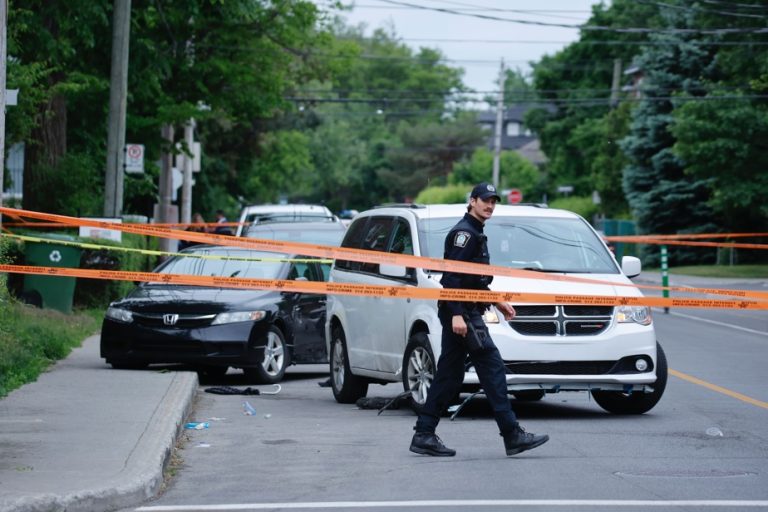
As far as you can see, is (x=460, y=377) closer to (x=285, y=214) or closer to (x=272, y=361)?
(x=272, y=361)

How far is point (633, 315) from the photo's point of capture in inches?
473

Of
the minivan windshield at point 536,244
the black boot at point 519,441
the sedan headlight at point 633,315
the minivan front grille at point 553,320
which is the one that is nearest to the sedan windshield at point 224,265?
the minivan windshield at point 536,244

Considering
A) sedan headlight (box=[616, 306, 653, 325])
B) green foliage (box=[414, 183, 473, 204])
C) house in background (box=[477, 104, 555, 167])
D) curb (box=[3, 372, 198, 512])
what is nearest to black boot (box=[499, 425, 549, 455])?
curb (box=[3, 372, 198, 512])

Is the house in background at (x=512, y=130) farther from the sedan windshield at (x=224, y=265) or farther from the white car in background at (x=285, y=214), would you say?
the sedan windshield at (x=224, y=265)

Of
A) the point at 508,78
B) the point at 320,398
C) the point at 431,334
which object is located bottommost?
the point at 320,398

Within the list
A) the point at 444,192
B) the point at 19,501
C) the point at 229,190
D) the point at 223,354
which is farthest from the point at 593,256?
the point at 444,192

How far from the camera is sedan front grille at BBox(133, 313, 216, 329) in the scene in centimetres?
1520

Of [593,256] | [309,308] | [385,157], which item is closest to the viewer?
[593,256]

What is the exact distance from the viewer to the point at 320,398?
1447 cm

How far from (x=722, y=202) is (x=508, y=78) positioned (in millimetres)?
138385

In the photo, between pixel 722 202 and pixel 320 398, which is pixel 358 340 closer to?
pixel 320 398

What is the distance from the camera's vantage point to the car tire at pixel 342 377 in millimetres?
13617

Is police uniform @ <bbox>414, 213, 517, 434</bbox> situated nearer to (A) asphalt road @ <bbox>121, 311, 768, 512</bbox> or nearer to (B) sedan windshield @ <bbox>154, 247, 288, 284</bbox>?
(A) asphalt road @ <bbox>121, 311, 768, 512</bbox>

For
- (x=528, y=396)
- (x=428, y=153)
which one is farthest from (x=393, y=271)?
(x=428, y=153)
